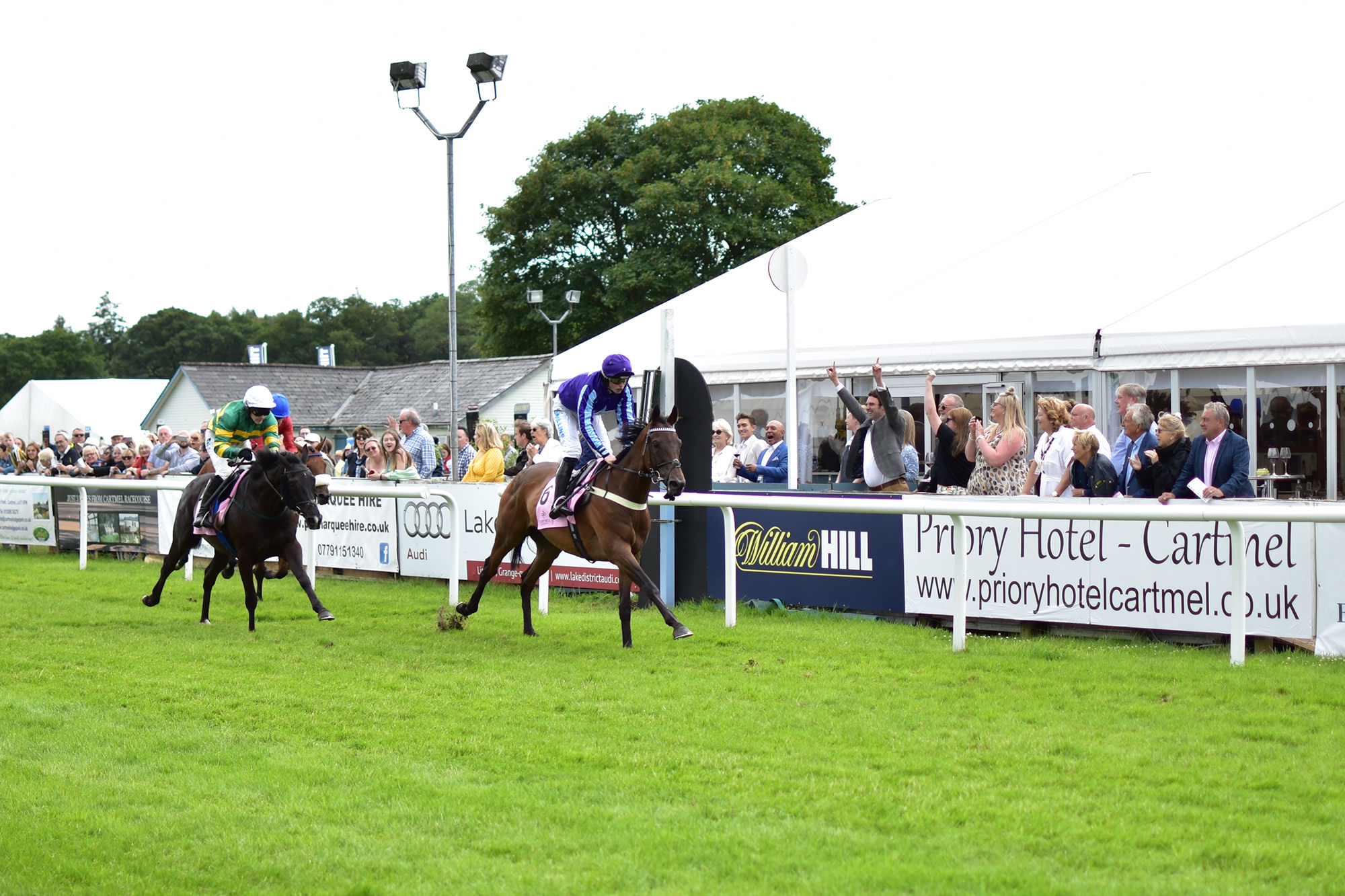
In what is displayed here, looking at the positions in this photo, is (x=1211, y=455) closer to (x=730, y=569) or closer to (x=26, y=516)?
(x=730, y=569)

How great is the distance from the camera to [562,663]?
328 inches

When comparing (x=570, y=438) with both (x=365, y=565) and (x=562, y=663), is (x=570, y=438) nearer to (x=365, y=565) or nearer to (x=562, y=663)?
(x=562, y=663)

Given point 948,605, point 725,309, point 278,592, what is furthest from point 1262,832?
point 725,309

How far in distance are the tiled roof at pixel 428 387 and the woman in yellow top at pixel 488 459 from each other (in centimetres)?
3440

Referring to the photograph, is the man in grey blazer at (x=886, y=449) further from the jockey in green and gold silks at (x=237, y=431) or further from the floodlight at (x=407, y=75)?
the floodlight at (x=407, y=75)

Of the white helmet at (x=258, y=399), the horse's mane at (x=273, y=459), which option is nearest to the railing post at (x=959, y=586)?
the horse's mane at (x=273, y=459)

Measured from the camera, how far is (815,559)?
1049cm

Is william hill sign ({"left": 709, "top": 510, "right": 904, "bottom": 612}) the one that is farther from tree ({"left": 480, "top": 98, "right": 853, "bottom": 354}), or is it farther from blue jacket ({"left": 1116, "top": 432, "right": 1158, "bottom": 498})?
tree ({"left": 480, "top": 98, "right": 853, "bottom": 354})

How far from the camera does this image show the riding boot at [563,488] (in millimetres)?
9328

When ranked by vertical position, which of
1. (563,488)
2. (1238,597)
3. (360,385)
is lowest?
(1238,597)

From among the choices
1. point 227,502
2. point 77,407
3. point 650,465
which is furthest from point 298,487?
point 77,407

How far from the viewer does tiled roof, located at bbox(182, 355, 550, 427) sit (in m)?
51.7

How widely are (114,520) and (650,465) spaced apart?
36.0 feet

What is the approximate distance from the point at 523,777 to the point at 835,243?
14527 millimetres
